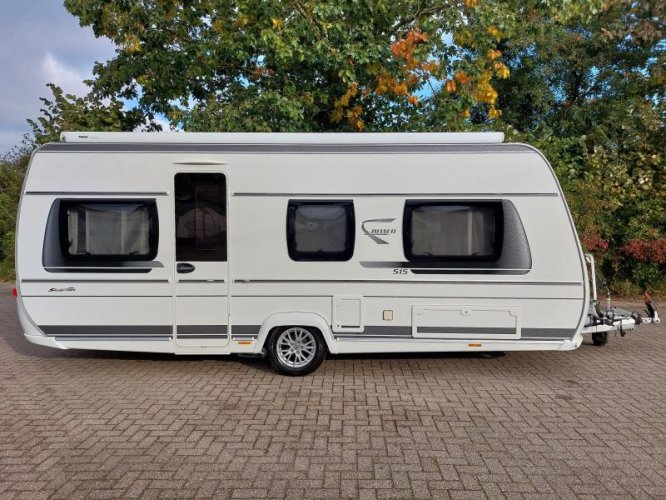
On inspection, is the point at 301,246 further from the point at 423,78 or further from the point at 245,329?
the point at 423,78

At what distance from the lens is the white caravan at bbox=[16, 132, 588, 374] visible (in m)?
5.27

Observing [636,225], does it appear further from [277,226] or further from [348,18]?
[277,226]

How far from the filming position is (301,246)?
532 centimetres

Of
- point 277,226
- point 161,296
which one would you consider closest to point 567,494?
point 277,226

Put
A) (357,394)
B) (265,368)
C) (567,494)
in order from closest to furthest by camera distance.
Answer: (567,494) < (357,394) < (265,368)

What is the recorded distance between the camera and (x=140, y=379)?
547 centimetres

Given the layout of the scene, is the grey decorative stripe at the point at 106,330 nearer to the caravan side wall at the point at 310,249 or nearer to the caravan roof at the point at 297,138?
the caravan side wall at the point at 310,249

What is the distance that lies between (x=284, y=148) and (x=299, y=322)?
196 centimetres

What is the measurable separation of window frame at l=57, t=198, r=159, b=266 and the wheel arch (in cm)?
148

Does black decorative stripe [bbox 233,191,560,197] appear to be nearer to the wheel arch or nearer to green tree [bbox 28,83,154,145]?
the wheel arch

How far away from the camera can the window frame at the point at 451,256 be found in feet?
17.3

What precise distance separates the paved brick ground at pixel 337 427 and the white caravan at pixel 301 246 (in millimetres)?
511

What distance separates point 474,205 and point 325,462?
10.4ft

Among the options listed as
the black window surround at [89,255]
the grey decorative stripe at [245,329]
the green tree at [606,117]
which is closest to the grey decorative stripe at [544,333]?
the grey decorative stripe at [245,329]
